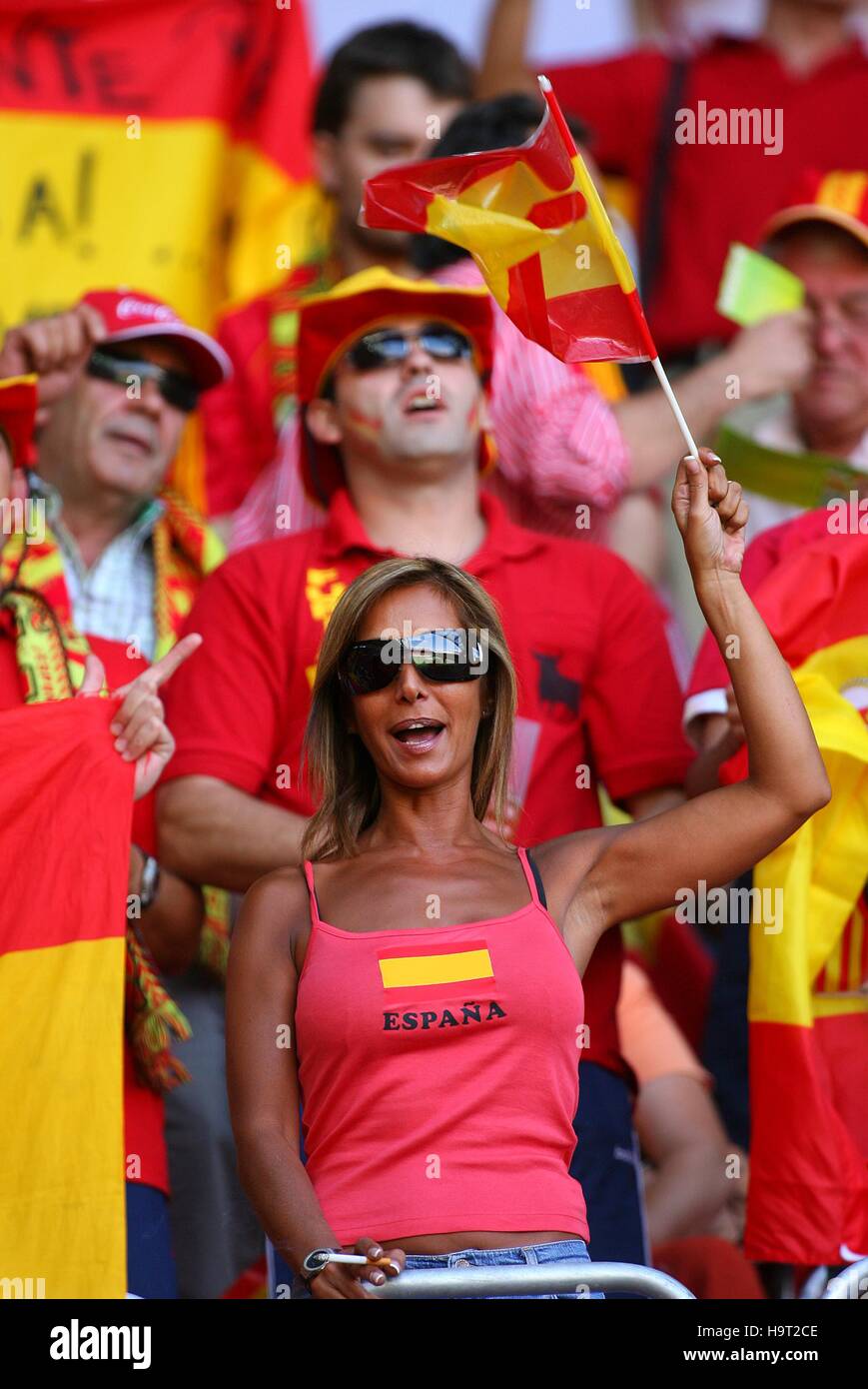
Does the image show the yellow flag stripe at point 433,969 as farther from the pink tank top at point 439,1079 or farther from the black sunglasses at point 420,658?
the black sunglasses at point 420,658

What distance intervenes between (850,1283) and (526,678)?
148cm

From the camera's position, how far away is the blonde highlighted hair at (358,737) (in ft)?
12.2

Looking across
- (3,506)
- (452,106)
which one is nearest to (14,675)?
(3,506)

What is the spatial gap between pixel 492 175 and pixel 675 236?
282 cm

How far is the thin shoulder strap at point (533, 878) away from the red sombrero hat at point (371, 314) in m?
1.51

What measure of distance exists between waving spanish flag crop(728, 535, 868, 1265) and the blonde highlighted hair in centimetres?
48

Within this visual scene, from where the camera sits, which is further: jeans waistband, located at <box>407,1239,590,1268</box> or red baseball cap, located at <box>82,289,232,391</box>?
red baseball cap, located at <box>82,289,232,391</box>

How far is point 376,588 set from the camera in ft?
12.2

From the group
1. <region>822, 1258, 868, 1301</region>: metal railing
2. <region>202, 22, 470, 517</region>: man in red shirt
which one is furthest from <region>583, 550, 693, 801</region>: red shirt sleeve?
<region>202, 22, 470, 517</region>: man in red shirt

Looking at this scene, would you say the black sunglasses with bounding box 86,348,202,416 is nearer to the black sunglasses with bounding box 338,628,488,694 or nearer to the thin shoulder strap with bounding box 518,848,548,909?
the black sunglasses with bounding box 338,628,488,694

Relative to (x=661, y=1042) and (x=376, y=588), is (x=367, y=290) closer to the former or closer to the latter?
(x=376, y=588)

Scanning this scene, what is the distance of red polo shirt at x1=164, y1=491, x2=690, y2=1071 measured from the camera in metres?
4.30

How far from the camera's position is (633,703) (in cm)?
437
